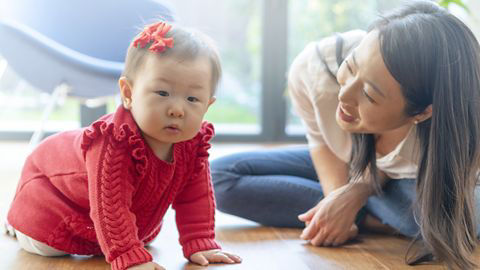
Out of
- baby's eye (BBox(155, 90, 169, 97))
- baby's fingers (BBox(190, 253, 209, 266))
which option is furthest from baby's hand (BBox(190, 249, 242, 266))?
baby's eye (BBox(155, 90, 169, 97))

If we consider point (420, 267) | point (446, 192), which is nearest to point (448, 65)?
point (446, 192)

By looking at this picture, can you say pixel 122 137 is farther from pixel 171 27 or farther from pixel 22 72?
pixel 22 72

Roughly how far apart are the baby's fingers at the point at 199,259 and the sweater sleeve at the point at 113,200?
17cm

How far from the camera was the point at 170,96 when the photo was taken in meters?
1.27

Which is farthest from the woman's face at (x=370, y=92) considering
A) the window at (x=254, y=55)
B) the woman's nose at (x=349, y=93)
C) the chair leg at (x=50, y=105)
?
the window at (x=254, y=55)

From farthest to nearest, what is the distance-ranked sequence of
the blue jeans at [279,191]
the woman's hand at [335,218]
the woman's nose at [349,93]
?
the blue jeans at [279,191] < the woman's hand at [335,218] < the woman's nose at [349,93]

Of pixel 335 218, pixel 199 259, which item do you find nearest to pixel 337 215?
pixel 335 218

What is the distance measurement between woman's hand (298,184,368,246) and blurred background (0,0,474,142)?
2.21 m

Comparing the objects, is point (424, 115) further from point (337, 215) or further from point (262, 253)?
point (262, 253)

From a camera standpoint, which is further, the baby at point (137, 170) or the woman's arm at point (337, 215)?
the woman's arm at point (337, 215)

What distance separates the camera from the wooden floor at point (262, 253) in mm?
1432

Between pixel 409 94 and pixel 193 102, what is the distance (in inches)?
16.8

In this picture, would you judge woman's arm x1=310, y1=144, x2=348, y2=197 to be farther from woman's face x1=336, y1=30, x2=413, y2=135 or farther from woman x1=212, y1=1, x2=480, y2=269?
woman's face x1=336, y1=30, x2=413, y2=135

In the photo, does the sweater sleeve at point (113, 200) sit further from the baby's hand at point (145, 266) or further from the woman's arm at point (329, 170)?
the woman's arm at point (329, 170)
